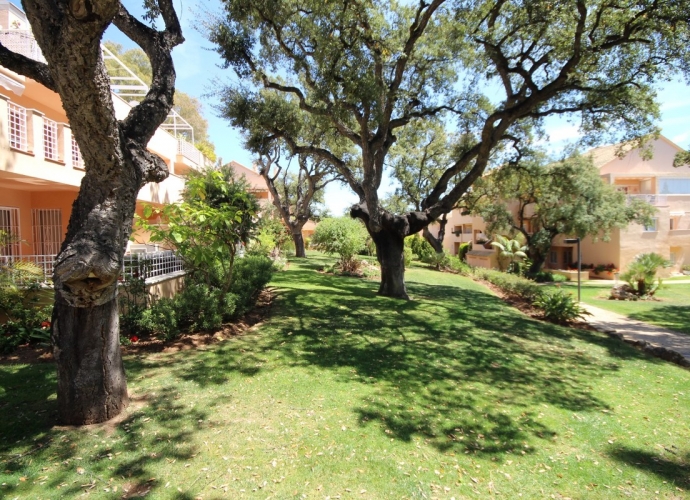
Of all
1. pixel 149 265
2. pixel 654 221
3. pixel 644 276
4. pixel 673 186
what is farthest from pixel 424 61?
pixel 673 186

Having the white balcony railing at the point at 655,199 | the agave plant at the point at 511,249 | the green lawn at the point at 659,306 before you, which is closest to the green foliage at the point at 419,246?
the agave plant at the point at 511,249

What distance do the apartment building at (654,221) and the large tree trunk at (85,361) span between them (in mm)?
29371

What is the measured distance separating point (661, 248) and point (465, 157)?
24.0m

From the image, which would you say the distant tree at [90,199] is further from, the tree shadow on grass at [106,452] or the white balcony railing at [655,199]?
the white balcony railing at [655,199]

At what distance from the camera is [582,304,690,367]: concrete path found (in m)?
8.35

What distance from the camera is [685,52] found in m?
9.72

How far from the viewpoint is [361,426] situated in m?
4.47

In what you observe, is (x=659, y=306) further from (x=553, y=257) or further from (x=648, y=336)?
(x=553, y=257)

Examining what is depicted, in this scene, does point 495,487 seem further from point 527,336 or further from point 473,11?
point 473,11

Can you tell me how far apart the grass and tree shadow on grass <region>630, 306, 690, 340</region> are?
5.04 m

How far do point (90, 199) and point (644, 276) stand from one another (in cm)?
2084

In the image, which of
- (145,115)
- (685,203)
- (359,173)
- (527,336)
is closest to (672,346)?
(527,336)

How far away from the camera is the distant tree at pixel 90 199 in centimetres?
336

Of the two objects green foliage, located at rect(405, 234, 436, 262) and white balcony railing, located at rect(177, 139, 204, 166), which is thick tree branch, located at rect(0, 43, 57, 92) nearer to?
white balcony railing, located at rect(177, 139, 204, 166)
